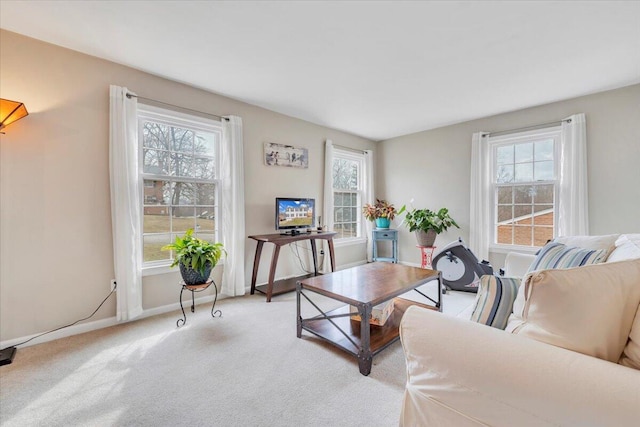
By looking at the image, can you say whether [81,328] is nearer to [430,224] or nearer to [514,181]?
[430,224]

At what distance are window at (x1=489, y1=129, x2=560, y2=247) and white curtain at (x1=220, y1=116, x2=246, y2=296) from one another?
141 inches

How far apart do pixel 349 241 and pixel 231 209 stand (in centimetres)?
233

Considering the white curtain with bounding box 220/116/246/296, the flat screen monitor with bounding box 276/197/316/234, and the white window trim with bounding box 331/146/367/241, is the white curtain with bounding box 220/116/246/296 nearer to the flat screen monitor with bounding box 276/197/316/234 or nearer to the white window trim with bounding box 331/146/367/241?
the flat screen monitor with bounding box 276/197/316/234

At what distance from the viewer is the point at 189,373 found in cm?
176

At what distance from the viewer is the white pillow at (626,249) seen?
47.7 inches

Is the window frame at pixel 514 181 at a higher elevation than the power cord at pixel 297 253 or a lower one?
higher

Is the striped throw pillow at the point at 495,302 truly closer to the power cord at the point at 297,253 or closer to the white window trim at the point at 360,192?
the power cord at the point at 297,253

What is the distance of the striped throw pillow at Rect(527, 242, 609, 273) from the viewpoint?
142cm

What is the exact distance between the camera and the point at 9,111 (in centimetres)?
192

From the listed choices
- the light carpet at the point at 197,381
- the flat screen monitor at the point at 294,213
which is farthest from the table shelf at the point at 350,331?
the flat screen monitor at the point at 294,213

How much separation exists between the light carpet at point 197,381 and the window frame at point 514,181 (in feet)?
9.03

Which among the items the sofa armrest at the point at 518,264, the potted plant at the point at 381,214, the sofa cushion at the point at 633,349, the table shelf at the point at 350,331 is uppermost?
the potted plant at the point at 381,214

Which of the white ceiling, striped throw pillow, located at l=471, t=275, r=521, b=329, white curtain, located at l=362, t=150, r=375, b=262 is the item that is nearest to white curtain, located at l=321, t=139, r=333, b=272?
white curtain, located at l=362, t=150, r=375, b=262

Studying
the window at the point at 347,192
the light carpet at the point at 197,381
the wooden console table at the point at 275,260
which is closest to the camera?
the light carpet at the point at 197,381
